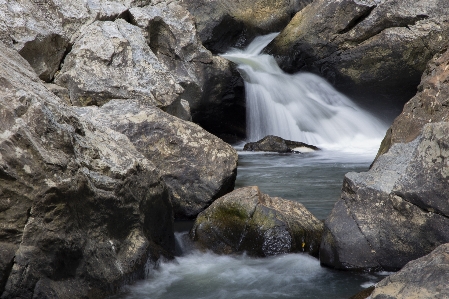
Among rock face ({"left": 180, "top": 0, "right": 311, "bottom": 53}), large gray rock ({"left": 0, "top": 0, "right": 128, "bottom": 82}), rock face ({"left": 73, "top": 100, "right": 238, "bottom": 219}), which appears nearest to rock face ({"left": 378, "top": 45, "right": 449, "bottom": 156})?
rock face ({"left": 73, "top": 100, "right": 238, "bottom": 219})

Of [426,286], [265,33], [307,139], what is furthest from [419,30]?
[426,286]

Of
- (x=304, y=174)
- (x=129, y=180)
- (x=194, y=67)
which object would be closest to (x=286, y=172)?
(x=304, y=174)

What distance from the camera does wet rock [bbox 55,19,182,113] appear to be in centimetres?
816

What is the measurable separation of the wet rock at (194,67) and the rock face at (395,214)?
5494 mm

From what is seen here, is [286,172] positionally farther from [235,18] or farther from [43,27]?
[235,18]

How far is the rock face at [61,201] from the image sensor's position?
128 inches

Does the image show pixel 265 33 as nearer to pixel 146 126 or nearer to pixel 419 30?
pixel 419 30

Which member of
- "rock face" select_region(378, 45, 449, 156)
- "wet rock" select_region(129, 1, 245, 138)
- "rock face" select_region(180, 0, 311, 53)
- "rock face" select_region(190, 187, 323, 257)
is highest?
"rock face" select_region(180, 0, 311, 53)

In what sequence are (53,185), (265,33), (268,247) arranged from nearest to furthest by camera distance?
(53,185) < (268,247) < (265,33)

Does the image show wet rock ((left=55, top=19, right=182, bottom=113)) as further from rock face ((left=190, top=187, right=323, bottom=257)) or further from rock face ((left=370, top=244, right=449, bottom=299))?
rock face ((left=370, top=244, right=449, bottom=299))

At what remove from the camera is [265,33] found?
1714cm

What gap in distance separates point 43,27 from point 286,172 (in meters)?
4.63

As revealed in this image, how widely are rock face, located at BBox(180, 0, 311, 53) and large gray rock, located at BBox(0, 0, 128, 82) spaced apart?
6.18 m

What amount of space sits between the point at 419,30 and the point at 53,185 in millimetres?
11983
